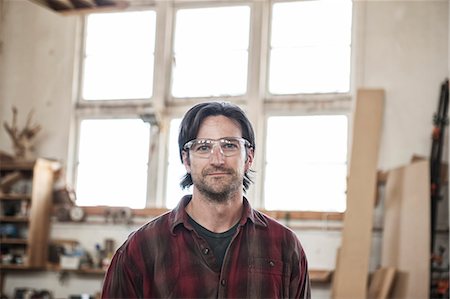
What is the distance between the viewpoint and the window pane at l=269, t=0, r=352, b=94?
21.2ft

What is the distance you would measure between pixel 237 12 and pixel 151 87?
3.43 feet

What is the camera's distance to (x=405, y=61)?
6.17 m

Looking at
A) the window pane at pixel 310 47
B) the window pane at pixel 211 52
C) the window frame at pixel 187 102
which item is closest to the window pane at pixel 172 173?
the window frame at pixel 187 102

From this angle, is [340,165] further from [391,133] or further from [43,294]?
[43,294]

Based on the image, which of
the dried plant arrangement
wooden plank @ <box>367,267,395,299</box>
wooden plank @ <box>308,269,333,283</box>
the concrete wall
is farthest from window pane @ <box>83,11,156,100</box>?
wooden plank @ <box>367,267,395,299</box>

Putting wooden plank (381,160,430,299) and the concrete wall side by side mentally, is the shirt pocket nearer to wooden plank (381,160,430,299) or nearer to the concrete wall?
wooden plank (381,160,430,299)

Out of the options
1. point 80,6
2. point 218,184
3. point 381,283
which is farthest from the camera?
point 80,6

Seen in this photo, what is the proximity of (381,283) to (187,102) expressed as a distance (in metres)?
2.43

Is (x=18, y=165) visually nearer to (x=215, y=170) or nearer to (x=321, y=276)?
(x=321, y=276)

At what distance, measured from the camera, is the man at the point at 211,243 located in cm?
212

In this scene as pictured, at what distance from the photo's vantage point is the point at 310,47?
6.55 meters

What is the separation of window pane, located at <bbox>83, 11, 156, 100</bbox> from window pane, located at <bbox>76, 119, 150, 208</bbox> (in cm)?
30

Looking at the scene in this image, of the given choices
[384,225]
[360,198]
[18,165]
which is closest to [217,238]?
[360,198]

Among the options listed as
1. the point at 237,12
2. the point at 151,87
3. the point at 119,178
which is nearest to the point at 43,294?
the point at 119,178
